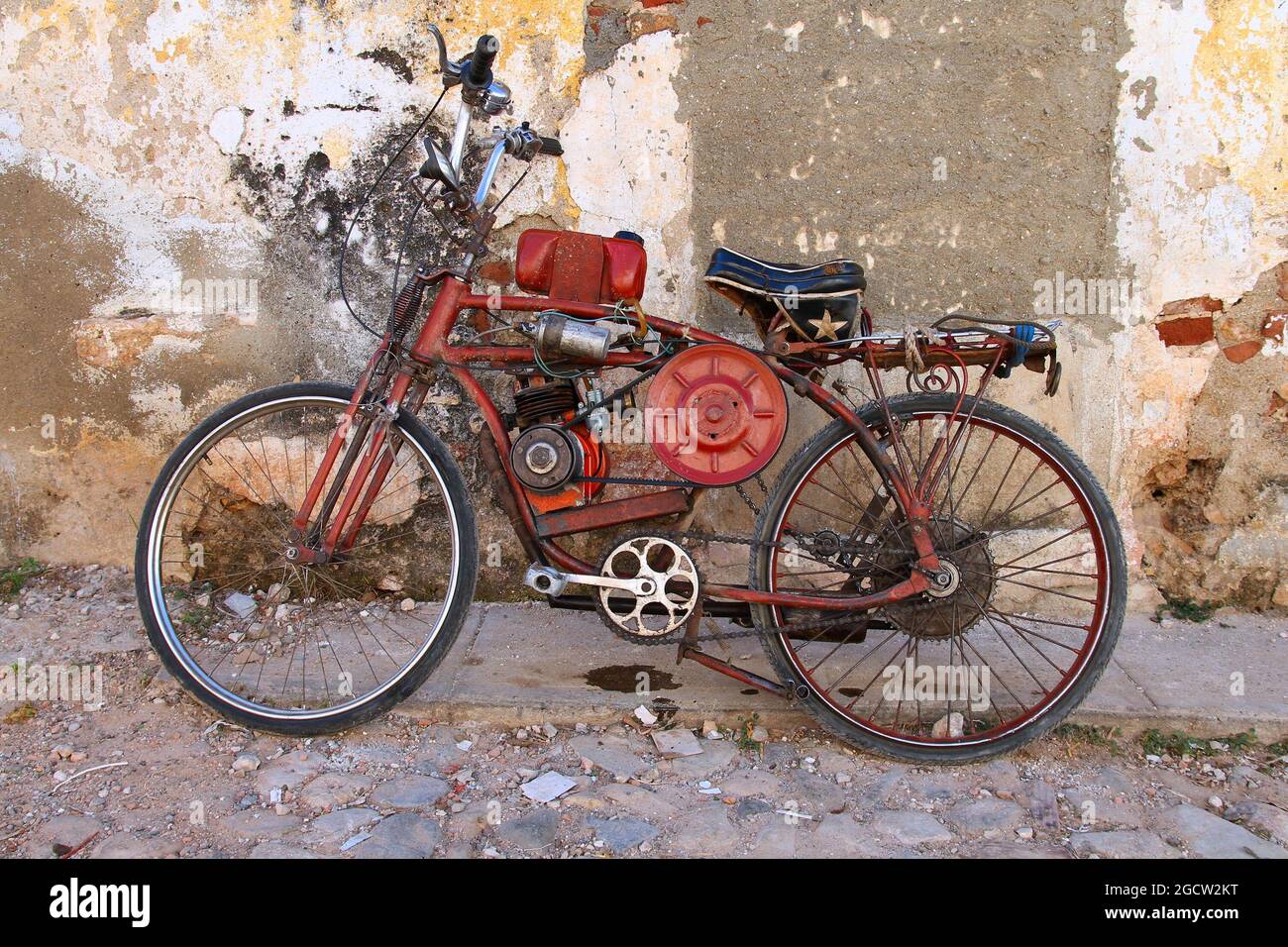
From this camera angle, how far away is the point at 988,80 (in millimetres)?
3398

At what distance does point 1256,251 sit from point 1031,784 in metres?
2.10

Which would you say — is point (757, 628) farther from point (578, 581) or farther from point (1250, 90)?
point (1250, 90)

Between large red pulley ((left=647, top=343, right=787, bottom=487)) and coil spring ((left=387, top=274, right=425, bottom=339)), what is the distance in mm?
735

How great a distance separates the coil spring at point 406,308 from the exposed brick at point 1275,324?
2916 mm

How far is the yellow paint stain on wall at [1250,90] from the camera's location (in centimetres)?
331

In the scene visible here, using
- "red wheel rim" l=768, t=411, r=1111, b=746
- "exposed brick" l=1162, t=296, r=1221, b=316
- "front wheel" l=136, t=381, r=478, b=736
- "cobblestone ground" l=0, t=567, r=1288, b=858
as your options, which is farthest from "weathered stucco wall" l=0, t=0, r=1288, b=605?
"cobblestone ground" l=0, t=567, r=1288, b=858

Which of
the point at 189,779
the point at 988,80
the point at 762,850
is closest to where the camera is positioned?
the point at 762,850

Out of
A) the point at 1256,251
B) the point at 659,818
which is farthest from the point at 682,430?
the point at 1256,251

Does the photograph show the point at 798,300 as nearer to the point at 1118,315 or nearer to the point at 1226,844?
the point at 1118,315

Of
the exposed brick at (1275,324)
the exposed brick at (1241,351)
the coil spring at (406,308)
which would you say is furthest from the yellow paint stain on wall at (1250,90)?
the coil spring at (406,308)

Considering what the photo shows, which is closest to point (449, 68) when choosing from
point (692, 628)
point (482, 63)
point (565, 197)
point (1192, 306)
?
point (482, 63)

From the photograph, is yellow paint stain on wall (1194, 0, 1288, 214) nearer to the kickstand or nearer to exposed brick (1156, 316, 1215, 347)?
exposed brick (1156, 316, 1215, 347)

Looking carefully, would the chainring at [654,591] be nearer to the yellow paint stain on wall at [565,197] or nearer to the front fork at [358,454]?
the front fork at [358,454]

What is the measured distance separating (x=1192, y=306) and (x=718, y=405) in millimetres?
1926
